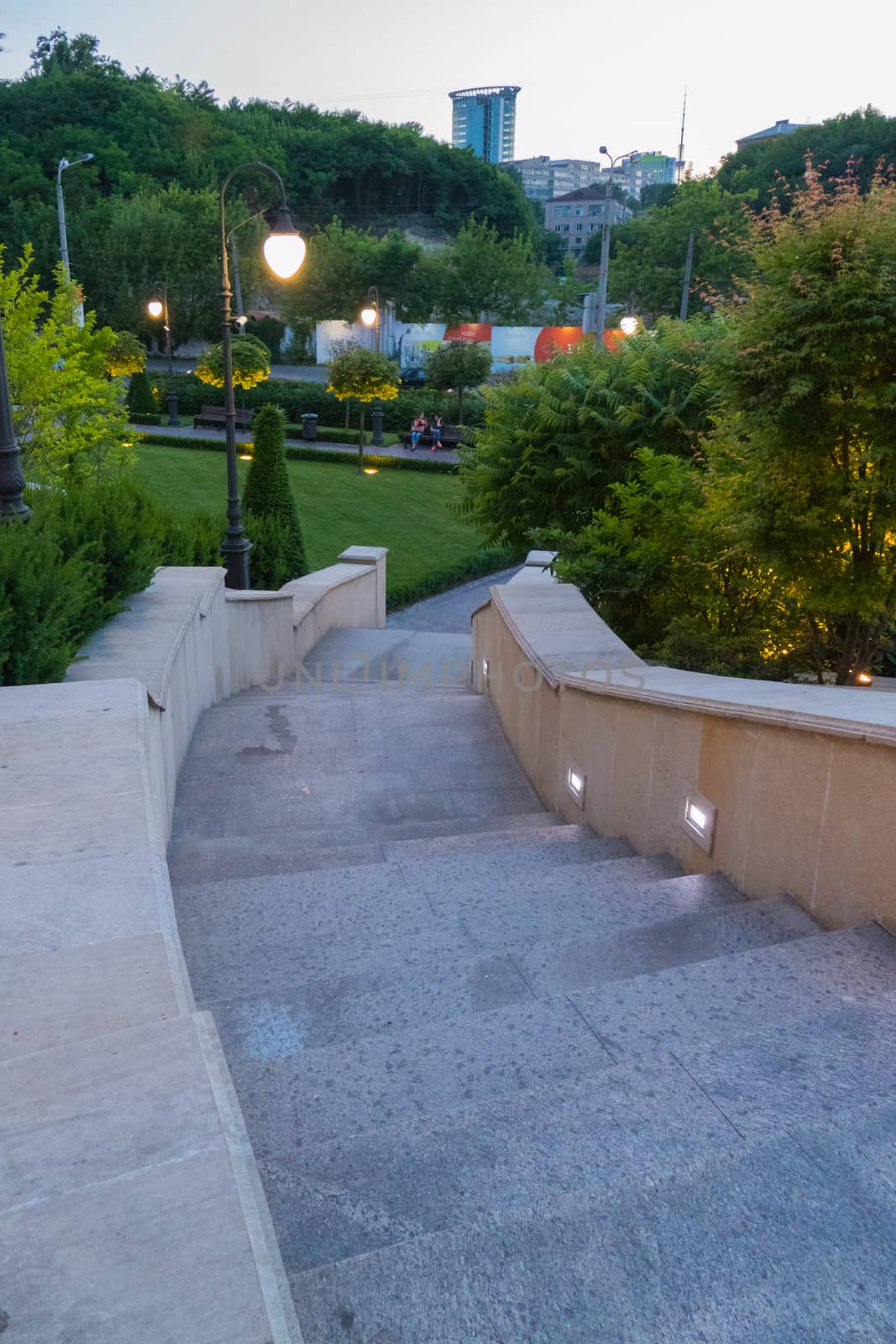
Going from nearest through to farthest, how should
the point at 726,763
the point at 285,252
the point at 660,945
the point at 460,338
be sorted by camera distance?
1. the point at 660,945
2. the point at 726,763
3. the point at 285,252
4. the point at 460,338

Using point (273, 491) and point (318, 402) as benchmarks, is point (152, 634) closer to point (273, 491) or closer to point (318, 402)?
point (273, 491)

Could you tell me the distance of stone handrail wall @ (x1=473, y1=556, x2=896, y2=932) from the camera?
12.9 ft

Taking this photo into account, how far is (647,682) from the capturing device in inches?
235

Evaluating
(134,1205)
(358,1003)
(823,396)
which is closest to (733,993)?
(358,1003)

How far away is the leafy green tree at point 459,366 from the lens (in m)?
39.1

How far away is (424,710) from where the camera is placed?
9.30 m

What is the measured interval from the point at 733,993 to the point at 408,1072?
1.12 m

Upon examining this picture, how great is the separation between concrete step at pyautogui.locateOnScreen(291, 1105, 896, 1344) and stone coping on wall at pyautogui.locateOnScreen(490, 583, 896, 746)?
6.71ft

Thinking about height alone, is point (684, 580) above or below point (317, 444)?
above

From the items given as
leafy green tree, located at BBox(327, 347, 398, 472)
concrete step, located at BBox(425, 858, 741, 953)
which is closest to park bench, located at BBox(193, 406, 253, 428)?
leafy green tree, located at BBox(327, 347, 398, 472)

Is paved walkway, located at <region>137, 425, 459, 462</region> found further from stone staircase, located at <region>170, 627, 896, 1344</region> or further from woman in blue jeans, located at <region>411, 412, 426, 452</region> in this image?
stone staircase, located at <region>170, 627, 896, 1344</region>

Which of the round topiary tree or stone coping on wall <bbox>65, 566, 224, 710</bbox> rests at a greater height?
the round topiary tree

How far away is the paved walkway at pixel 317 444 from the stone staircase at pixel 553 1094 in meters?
29.7

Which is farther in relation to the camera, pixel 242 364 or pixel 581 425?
pixel 242 364
